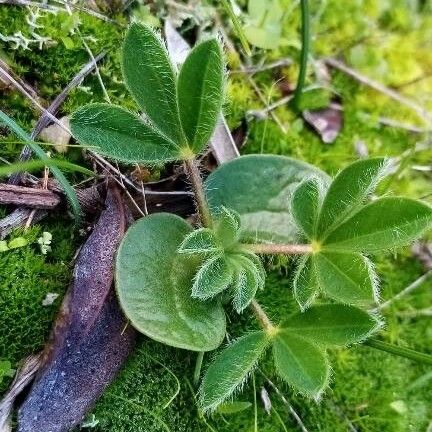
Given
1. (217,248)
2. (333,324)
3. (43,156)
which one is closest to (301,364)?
(333,324)

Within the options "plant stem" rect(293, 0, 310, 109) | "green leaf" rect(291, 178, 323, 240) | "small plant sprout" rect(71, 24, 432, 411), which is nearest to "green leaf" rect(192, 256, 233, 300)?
"small plant sprout" rect(71, 24, 432, 411)

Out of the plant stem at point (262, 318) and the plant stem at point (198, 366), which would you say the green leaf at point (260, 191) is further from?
the plant stem at point (198, 366)

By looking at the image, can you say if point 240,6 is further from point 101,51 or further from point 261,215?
point 261,215

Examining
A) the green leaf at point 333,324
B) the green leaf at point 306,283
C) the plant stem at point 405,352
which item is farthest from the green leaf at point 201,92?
the plant stem at point 405,352

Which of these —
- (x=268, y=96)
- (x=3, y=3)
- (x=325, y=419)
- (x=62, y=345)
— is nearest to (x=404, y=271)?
(x=325, y=419)

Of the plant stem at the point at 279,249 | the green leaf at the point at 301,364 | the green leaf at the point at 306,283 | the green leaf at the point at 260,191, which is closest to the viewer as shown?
the green leaf at the point at 301,364

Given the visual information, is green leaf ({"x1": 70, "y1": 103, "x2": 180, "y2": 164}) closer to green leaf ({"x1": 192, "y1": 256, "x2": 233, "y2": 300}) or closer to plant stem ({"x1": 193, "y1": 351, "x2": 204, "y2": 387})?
green leaf ({"x1": 192, "y1": 256, "x2": 233, "y2": 300})

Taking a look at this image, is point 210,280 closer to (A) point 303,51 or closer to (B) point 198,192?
(B) point 198,192
